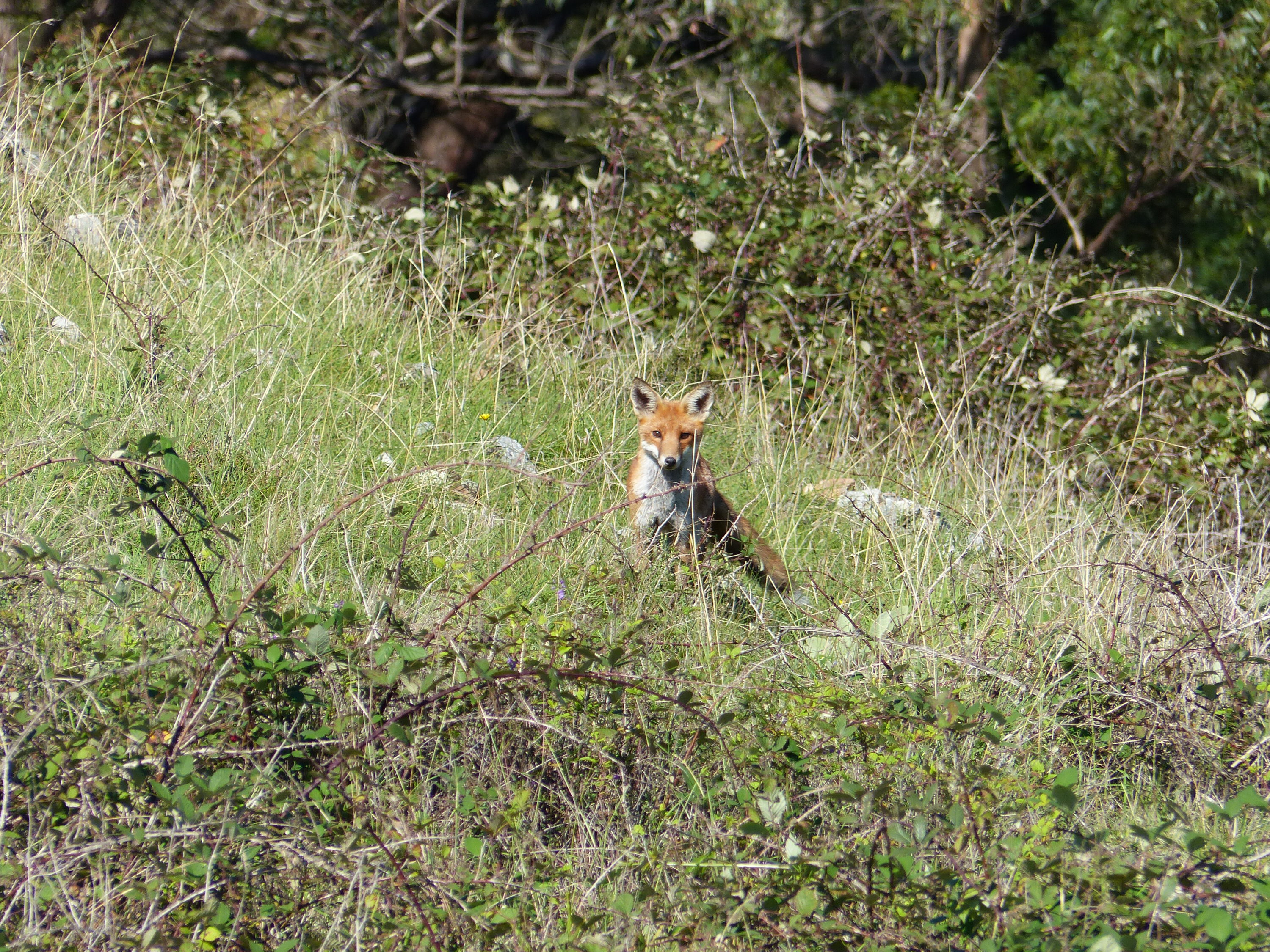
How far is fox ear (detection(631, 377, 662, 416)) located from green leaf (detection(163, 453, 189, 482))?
291 cm

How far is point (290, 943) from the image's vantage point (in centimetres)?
250

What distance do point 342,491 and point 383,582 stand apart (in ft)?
2.08

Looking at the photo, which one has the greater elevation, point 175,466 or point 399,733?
point 175,466

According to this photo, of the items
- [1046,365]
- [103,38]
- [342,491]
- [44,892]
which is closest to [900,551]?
[342,491]

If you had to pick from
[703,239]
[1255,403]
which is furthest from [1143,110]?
[703,239]

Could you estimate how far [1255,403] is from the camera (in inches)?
279

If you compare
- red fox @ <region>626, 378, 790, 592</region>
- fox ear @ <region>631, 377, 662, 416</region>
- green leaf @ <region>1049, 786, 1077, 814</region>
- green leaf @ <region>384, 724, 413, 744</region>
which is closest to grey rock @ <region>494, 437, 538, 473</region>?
red fox @ <region>626, 378, 790, 592</region>

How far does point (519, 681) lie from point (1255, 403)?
19.0 feet

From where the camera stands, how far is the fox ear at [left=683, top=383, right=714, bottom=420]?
5828 mm

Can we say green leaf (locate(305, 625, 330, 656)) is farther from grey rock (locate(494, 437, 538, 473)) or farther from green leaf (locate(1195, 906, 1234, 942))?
grey rock (locate(494, 437, 538, 473))

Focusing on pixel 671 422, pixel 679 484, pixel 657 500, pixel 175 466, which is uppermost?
pixel 175 466

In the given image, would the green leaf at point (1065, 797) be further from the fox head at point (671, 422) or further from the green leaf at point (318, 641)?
the fox head at point (671, 422)

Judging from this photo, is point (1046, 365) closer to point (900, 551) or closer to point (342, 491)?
point (900, 551)

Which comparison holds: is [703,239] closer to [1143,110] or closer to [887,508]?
[887,508]
